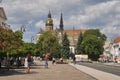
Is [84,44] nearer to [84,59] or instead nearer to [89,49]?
[89,49]

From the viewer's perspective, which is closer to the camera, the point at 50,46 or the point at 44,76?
the point at 44,76

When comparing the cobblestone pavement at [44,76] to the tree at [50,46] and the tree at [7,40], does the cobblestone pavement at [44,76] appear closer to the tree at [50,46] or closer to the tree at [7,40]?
the tree at [7,40]

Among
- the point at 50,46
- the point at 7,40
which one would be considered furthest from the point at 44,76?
the point at 50,46

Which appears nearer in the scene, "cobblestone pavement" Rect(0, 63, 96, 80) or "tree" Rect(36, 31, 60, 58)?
"cobblestone pavement" Rect(0, 63, 96, 80)

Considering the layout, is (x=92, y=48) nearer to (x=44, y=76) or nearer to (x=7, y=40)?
(x=7, y=40)

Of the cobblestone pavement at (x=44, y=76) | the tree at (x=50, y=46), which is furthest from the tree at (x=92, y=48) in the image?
the cobblestone pavement at (x=44, y=76)

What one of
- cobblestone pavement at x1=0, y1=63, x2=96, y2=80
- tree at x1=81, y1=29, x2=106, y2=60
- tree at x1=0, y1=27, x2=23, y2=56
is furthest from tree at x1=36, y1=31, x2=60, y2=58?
cobblestone pavement at x1=0, y1=63, x2=96, y2=80

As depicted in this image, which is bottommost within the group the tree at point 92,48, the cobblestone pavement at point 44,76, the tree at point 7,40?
the cobblestone pavement at point 44,76

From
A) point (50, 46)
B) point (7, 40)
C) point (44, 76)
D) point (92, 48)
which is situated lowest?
point (44, 76)

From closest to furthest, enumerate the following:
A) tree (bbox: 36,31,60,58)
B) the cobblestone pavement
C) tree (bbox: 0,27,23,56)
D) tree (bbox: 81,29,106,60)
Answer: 1. the cobblestone pavement
2. tree (bbox: 0,27,23,56)
3. tree (bbox: 81,29,106,60)
4. tree (bbox: 36,31,60,58)

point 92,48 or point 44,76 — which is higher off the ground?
point 92,48

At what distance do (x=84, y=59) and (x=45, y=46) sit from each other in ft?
91.5

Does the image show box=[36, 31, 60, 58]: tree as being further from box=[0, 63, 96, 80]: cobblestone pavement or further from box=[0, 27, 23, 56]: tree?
box=[0, 63, 96, 80]: cobblestone pavement

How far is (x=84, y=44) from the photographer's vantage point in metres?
158
